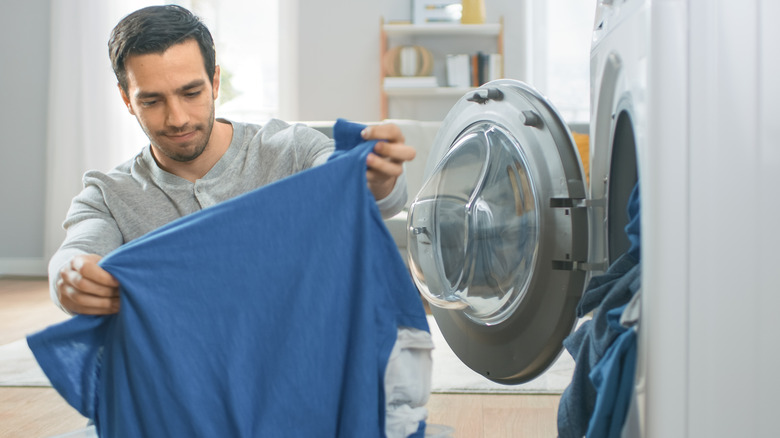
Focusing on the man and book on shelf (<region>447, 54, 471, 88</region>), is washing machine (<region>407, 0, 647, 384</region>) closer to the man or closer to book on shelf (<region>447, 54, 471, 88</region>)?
the man

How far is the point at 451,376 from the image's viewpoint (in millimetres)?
2029

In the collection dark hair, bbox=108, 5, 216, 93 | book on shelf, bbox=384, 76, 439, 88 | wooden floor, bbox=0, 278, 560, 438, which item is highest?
book on shelf, bbox=384, 76, 439, 88

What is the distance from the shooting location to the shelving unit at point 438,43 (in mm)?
4219

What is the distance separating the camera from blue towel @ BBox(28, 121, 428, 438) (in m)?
0.90

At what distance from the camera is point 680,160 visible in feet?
2.64

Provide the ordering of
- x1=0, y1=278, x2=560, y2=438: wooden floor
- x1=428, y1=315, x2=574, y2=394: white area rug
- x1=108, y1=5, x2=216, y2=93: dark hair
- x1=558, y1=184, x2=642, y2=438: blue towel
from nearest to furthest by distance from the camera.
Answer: x1=558, y1=184, x2=642, y2=438: blue towel < x1=108, y1=5, x2=216, y2=93: dark hair < x1=0, y1=278, x2=560, y2=438: wooden floor < x1=428, y1=315, x2=574, y2=394: white area rug

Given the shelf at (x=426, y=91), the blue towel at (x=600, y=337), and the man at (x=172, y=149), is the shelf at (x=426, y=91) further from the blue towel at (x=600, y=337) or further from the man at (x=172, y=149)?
the blue towel at (x=600, y=337)

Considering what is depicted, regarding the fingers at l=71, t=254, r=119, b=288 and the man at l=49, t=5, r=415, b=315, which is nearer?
the fingers at l=71, t=254, r=119, b=288

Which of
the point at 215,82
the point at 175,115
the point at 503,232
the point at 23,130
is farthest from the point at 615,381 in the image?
the point at 23,130

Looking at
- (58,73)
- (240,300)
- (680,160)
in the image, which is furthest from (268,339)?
(58,73)

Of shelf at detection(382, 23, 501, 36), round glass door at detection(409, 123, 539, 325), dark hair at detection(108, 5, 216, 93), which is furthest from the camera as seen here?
shelf at detection(382, 23, 501, 36)

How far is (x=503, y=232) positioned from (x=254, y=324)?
1.97 ft

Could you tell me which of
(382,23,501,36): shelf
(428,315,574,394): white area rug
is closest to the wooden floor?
(428,315,574,394): white area rug

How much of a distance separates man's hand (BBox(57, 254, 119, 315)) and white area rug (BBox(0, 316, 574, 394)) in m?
1.11
